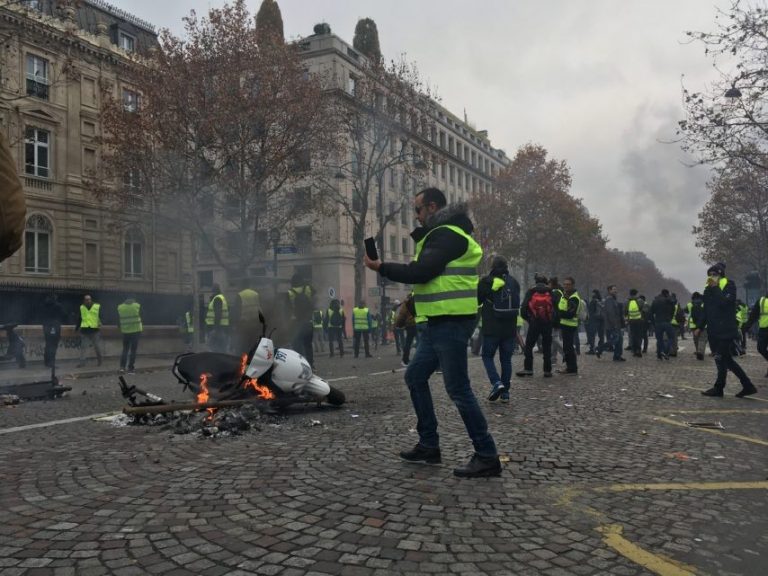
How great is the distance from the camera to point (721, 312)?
8.47 metres

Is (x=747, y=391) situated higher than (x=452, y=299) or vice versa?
(x=452, y=299)

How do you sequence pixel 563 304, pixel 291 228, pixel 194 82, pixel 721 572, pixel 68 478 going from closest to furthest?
pixel 721 572 < pixel 68 478 < pixel 563 304 < pixel 194 82 < pixel 291 228

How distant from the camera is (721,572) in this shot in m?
2.71

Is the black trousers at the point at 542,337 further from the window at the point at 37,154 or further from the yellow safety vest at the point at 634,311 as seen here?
the window at the point at 37,154

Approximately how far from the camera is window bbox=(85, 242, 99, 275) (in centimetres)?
3272

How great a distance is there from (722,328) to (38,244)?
31.6 m

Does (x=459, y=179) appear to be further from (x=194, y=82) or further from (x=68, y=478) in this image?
(x=68, y=478)

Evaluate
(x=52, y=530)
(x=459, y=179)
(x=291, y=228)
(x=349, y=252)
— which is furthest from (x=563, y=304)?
(x=459, y=179)

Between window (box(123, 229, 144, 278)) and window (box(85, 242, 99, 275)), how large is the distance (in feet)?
5.57

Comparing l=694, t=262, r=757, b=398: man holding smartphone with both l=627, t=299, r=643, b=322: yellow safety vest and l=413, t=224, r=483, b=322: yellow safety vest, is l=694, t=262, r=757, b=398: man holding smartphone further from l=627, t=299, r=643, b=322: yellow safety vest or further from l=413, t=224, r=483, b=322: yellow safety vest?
l=627, t=299, r=643, b=322: yellow safety vest

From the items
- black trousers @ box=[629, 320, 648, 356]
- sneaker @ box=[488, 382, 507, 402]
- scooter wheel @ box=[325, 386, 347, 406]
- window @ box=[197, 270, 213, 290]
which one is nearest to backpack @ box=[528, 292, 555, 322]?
sneaker @ box=[488, 382, 507, 402]

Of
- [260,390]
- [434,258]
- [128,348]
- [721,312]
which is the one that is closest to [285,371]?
[260,390]

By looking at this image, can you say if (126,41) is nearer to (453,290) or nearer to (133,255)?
(133,255)

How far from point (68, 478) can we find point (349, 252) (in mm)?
38262
